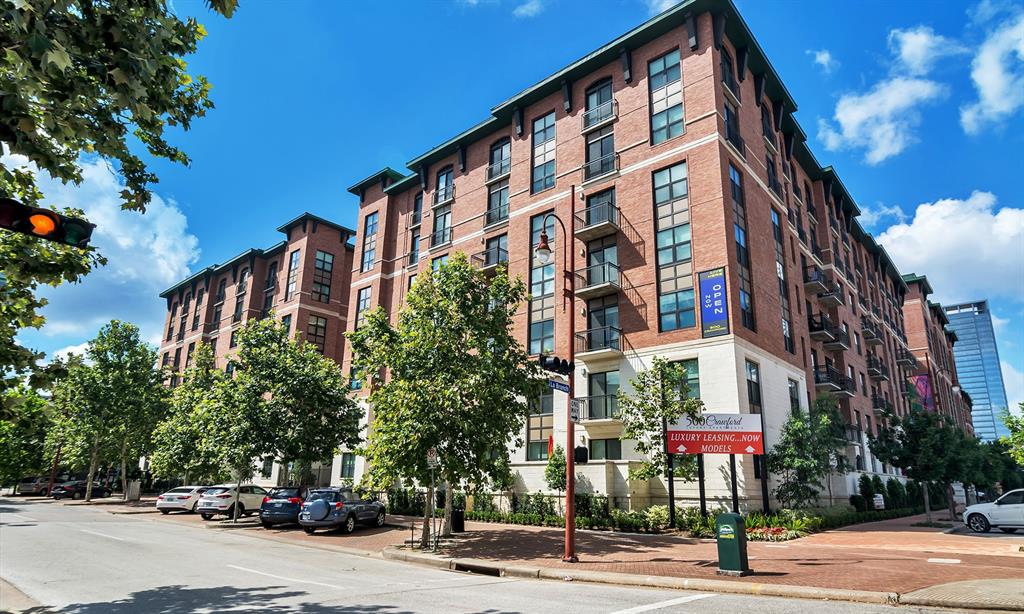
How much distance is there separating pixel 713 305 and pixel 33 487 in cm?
6151

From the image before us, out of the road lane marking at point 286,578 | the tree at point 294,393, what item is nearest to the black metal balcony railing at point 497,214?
the tree at point 294,393

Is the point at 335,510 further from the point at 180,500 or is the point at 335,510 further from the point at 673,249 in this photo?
the point at 673,249

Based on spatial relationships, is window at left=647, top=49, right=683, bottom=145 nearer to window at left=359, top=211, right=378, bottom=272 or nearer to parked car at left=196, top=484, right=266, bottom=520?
window at left=359, top=211, right=378, bottom=272

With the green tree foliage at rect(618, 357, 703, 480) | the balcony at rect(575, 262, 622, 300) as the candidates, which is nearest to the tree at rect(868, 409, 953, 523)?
the green tree foliage at rect(618, 357, 703, 480)

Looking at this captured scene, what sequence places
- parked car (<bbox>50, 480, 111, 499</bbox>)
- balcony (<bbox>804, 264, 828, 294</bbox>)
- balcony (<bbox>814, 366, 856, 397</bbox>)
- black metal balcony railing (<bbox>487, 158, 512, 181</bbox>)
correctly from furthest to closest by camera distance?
parked car (<bbox>50, 480, 111, 499</bbox>), black metal balcony railing (<bbox>487, 158, 512, 181</bbox>), balcony (<bbox>804, 264, 828, 294</bbox>), balcony (<bbox>814, 366, 856, 397</bbox>)

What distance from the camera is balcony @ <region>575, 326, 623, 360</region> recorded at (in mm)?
27719

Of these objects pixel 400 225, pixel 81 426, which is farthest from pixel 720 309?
pixel 81 426

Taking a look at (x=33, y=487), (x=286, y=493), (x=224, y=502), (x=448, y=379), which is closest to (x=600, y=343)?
(x=448, y=379)

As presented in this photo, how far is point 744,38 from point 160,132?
30635mm

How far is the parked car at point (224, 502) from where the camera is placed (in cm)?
2822

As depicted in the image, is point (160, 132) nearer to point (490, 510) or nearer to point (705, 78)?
point (490, 510)

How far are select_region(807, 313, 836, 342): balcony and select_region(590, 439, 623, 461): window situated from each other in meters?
16.1

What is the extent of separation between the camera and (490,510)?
27109 millimetres

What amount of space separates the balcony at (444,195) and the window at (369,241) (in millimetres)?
7239
